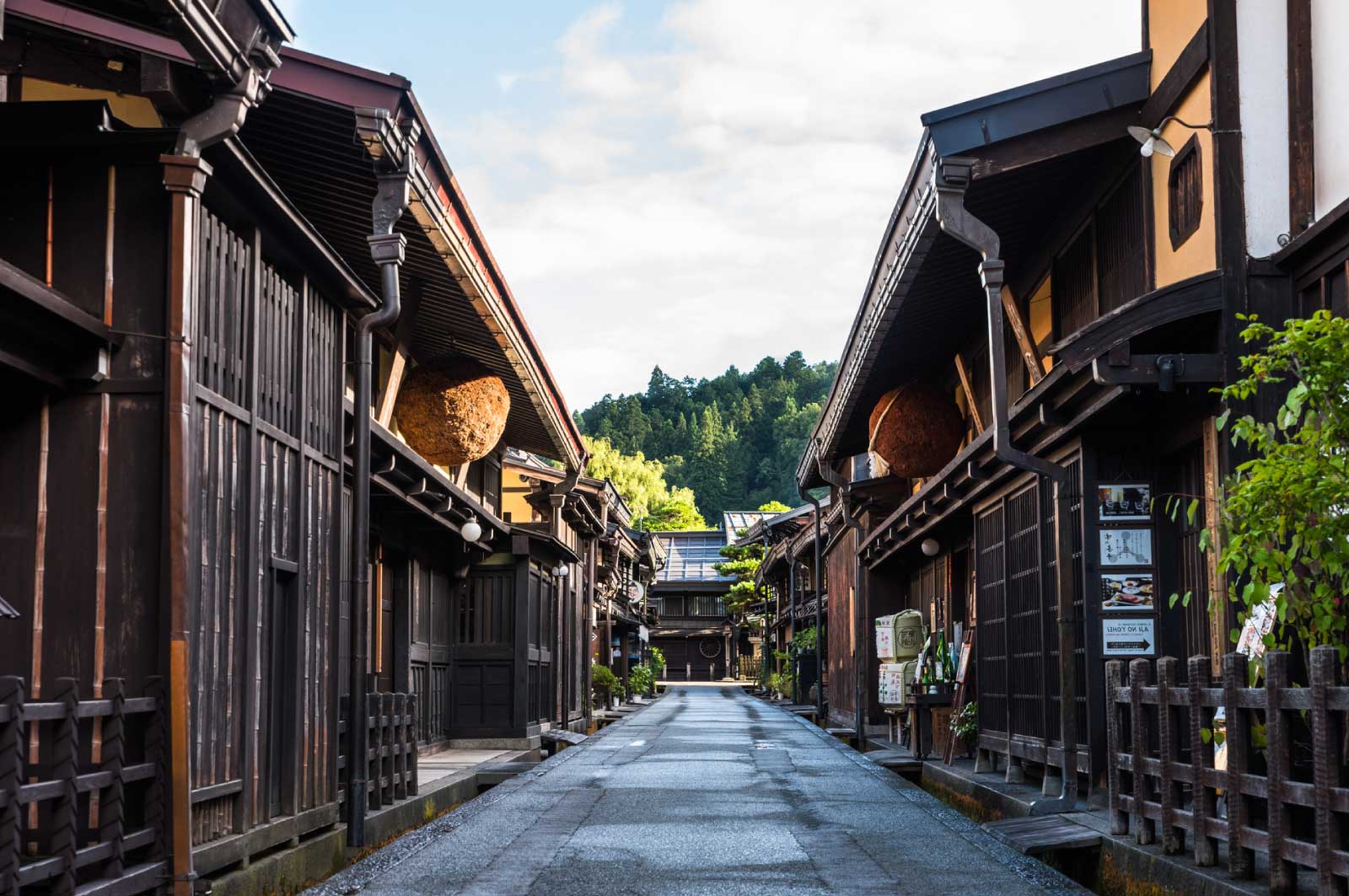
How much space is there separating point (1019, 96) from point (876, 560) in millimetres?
16029

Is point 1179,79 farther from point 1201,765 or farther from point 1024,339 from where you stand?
point 1201,765

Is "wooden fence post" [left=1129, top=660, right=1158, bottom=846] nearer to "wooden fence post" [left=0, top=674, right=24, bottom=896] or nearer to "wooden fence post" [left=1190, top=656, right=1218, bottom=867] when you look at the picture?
"wooden fence post" [left=1190, top=656, right=1218, bottom=867]

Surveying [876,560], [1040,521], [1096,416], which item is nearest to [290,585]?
[1096,416]

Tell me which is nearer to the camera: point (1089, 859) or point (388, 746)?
point (1089, 859)

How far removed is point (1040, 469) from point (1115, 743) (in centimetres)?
344

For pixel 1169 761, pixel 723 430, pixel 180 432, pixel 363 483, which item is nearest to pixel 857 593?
pixel 363 483

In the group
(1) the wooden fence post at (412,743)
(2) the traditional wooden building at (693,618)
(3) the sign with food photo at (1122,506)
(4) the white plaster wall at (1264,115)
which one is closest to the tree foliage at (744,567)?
(2) the traditional wooden building at (693,618)

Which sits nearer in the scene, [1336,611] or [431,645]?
[1336,611]

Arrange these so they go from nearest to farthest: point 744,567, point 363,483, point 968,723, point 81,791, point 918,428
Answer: point 81,791 < point 363,483 < point 968,723 < point 918,428 < point 744,567

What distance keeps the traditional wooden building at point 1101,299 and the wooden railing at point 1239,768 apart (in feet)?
3.16

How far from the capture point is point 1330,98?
9.27 m

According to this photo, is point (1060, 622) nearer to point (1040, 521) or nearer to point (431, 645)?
point (1040, 521)

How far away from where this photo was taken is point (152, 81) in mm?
7480

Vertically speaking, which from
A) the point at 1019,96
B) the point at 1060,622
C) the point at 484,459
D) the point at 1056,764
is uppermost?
the point at 1019,96
